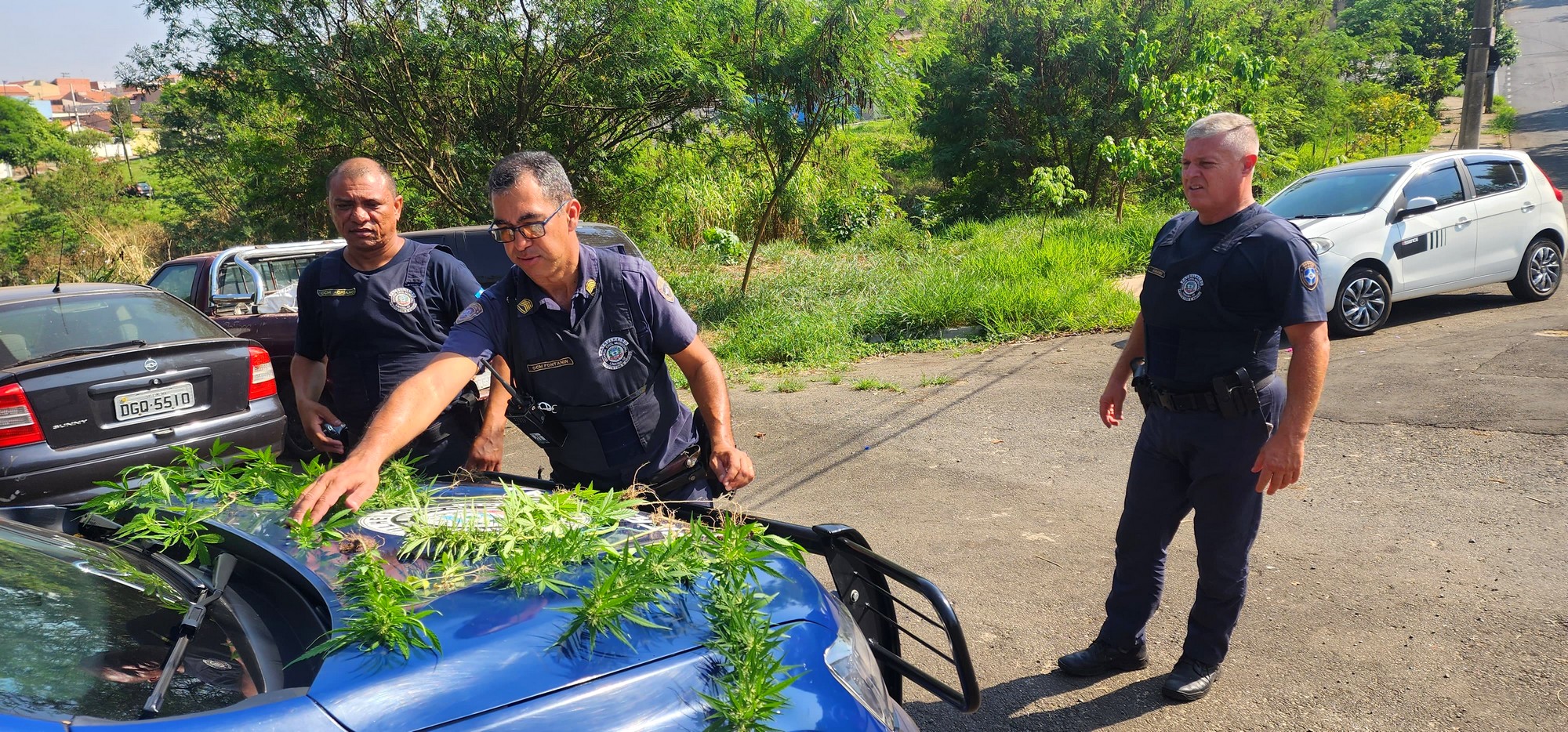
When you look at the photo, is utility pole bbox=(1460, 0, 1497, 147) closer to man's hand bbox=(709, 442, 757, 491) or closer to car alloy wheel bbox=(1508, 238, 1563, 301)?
car alloy wheel bbox=(1508, 238, 1563, 301)

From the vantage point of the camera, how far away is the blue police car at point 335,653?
5.15 feet

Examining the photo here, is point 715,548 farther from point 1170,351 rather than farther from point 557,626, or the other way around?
point 1170,351

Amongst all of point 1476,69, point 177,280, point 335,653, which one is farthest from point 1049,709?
point 1476,69

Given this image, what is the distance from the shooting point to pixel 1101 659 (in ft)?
11.9

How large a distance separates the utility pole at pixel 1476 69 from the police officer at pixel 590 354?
586 inches

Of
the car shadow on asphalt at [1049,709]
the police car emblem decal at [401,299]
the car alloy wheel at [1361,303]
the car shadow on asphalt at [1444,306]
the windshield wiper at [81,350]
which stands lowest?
the car shadow on asphalt at [1049,709]

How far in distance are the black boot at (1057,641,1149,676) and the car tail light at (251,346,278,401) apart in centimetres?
504

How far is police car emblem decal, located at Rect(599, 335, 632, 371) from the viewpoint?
296 cm

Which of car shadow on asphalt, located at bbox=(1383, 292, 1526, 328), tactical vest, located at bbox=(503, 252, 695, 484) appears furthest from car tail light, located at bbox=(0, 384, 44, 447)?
car shadow on asphalt, located at bbox=(1383, 292, 1526, 328)

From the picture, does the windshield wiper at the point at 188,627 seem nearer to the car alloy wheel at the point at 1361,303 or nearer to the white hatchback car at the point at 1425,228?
the white hatchback car at the point at 1425,228

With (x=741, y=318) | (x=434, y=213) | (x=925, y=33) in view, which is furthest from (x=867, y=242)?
(x=434, y=213)

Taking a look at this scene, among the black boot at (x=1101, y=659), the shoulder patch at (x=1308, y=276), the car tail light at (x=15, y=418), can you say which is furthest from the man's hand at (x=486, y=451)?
the car tail light at (x=15, y=418)

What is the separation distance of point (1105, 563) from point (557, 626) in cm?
348

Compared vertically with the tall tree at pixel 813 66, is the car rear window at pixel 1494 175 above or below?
below
